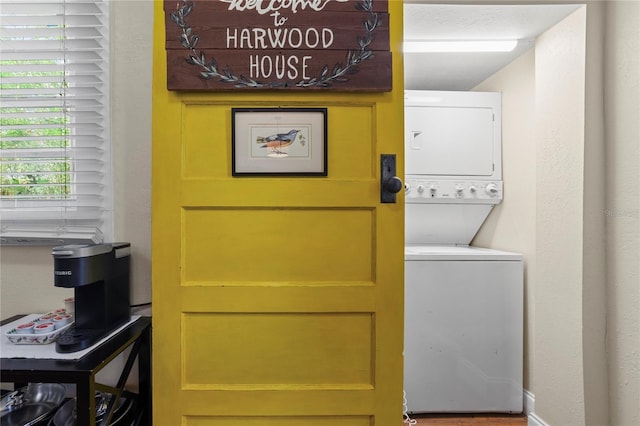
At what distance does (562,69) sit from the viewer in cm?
163

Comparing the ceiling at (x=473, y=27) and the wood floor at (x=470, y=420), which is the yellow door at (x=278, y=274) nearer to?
the ceiling at (x=473, y=27)

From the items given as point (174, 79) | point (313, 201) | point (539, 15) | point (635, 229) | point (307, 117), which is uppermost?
point (539, 15)

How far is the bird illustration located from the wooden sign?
0.18 metres

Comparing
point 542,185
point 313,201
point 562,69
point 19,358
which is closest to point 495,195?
point 542,185

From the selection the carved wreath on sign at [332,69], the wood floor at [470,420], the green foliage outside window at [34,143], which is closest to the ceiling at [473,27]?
the carved wreath on sign at [332,69]

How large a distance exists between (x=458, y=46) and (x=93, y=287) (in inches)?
89.4

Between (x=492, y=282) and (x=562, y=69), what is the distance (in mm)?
1280

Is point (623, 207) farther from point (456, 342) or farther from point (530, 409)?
point (530, 409)

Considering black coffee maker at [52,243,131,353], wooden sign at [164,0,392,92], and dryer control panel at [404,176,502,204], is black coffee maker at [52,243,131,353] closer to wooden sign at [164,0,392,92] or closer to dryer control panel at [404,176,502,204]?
wooden sign at [164,0,392,92]

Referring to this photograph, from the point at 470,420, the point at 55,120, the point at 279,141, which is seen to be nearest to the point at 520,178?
the point at 470,420

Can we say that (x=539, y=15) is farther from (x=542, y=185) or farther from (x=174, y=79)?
(x=174, y=79)

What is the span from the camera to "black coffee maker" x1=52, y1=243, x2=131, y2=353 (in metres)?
1.05

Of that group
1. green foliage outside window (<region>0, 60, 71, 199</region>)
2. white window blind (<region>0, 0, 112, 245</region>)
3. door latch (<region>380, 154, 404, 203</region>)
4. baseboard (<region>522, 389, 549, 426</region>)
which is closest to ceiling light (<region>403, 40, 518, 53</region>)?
door latch (<region>380, 154, 404, 203</region>)

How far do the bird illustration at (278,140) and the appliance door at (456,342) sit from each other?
1161mm
